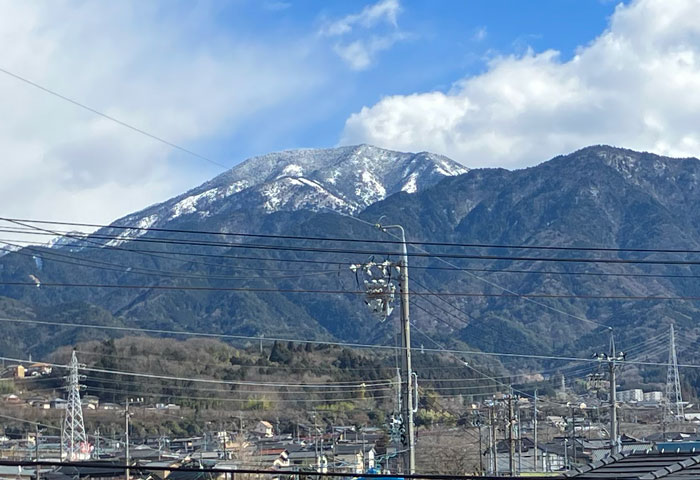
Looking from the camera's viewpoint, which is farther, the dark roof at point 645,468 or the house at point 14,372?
the house at point 14,372

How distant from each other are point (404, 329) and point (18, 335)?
10122 cm

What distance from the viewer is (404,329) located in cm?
2298

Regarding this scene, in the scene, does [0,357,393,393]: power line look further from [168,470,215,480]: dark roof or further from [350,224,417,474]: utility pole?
[350,224,417,474]: utility pole

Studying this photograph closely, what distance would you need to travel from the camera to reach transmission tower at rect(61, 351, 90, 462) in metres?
48.7

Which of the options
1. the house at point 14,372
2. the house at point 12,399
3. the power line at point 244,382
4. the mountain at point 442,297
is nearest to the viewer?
the house at point 12,399

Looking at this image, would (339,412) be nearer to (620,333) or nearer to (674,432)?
(674,432)

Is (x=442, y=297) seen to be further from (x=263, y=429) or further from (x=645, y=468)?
(x=645, y=468)

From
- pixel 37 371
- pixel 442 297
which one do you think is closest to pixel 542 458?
pixel 37 371

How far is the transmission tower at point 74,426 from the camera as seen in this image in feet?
160

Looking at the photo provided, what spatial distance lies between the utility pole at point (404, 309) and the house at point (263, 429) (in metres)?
45.4

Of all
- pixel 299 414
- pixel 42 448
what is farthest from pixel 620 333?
pixel 42 448

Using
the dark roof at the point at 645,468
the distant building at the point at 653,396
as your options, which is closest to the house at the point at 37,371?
the distant building at the point at 653,396

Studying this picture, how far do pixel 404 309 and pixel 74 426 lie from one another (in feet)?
107

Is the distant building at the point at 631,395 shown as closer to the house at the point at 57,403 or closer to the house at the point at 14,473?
the house at the point at 57,403
